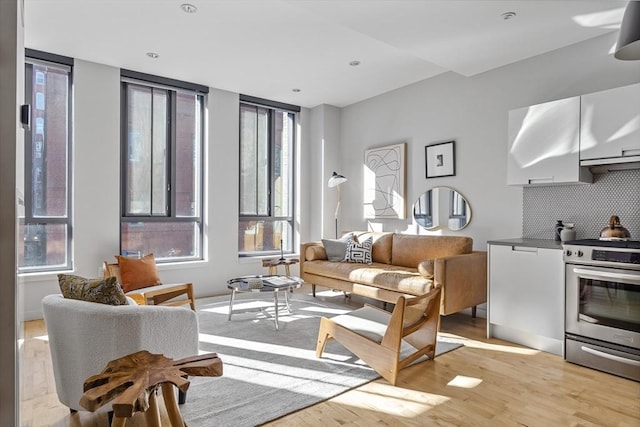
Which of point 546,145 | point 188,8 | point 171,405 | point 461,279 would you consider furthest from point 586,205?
point 188,8

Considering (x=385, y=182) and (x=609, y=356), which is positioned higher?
(x=385, y=182)

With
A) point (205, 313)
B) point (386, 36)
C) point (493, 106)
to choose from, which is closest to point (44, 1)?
point (386, 36)

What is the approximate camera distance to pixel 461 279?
12.2ft

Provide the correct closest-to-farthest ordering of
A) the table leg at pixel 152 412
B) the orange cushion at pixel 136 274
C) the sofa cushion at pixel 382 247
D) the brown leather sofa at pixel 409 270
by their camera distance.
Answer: the table leg at pixel 152 412 < the brown leather sofa at pixel 409 270 < the orange cushion at pixel 136 274 < the sofa cushion at pixel 382 247

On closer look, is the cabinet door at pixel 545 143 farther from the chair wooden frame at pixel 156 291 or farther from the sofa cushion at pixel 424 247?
the chair wooden frame at pixel 156 291

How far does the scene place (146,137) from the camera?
499 cm

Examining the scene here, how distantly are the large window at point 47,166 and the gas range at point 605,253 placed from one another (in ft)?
16.7

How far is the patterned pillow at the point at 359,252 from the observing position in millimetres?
4914

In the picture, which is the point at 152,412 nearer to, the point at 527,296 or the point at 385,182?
the point at 527,296

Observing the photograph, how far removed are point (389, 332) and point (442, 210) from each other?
258 cm

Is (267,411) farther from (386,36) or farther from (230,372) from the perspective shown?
(386,36)

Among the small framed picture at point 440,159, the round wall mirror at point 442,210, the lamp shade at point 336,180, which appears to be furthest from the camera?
the lamp shade at point 336,180

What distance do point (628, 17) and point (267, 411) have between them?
2914 mm

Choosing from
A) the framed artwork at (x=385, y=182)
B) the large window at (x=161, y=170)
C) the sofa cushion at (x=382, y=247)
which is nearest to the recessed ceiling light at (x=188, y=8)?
the large window at (x=161, y=170)
